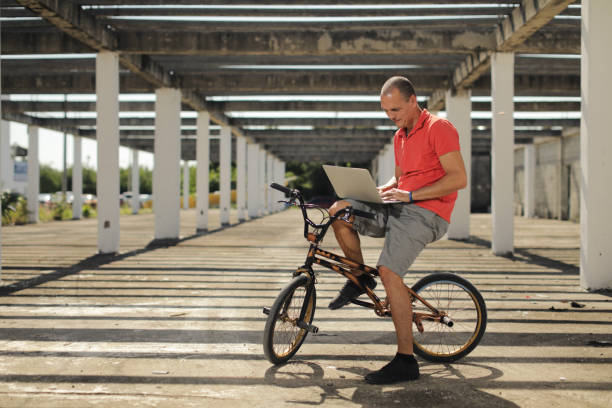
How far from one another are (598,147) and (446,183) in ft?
14.5

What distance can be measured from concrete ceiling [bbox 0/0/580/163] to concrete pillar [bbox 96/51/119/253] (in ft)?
1.68

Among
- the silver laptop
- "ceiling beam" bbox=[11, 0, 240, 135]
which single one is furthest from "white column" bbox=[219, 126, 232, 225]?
the silver laptop

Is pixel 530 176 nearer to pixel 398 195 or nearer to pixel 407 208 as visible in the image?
pixel 407 208

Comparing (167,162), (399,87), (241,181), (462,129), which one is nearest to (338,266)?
(399,87)

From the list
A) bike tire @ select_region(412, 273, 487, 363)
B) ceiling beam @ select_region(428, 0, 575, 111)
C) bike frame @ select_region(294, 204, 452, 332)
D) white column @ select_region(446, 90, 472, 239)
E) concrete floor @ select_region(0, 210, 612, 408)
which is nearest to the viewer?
concrete floor @ select_region(0, 210, 612, 408)

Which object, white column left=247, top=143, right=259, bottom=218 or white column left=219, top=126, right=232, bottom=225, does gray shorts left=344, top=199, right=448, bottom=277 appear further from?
white column left=247, top=143, right=259, bottom=218

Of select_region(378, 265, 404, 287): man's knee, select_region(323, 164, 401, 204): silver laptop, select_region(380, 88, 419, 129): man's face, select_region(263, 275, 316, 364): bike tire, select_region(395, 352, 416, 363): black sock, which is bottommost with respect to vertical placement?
select_region(395, 352, 416, 363): black sock

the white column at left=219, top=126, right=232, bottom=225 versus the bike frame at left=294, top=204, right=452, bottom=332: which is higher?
the white column at left=219, top=126, right=232, bottom=225

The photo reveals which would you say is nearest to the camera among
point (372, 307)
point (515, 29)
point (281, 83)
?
point (372, 307)

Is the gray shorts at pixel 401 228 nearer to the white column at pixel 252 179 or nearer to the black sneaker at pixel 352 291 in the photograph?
the black sneaker at pixel 352 291

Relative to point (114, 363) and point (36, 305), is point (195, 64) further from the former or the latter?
point (114, 363)

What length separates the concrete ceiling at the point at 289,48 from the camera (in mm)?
9914

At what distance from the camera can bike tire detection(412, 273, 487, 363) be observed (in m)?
3.71

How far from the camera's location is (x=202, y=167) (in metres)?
18.3
